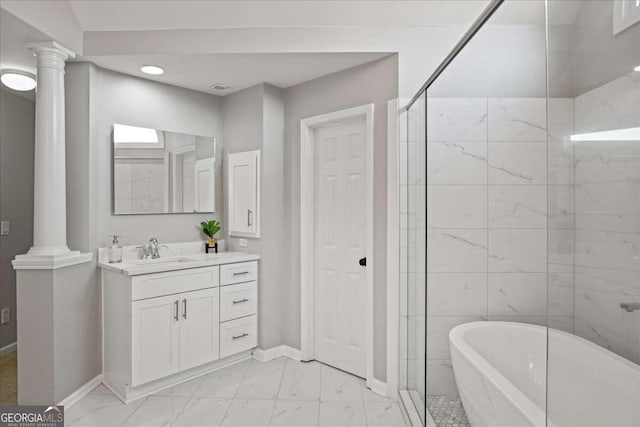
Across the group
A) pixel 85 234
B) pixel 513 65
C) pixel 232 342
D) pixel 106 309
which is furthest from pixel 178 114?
pixel 513 65

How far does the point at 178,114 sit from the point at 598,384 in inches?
134

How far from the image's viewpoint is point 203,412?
248cm

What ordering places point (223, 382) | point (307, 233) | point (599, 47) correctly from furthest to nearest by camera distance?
1. point (307, 233)
2. point (223, 382)
3. point (599, 47)

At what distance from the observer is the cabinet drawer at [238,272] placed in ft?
10.3

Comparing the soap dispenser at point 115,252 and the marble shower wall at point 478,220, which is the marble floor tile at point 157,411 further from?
the marble shower wall at point 478,220

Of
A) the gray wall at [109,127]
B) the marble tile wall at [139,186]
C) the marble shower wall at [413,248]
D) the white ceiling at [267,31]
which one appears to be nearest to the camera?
the marble shower wall at [413,248]

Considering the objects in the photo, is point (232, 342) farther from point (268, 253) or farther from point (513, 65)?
point (513, 65)

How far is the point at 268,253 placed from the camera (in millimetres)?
3357

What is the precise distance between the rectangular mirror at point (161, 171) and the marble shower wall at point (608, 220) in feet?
9.98

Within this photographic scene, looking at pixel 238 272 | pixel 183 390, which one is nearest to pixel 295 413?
pixel 183 390

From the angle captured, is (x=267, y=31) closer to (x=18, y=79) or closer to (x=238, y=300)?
(x=18, y=79)

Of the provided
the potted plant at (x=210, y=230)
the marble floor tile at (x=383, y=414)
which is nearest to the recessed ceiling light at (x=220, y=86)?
the potted plant at (x=210, y=230)

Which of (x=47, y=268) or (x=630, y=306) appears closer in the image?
(x=630, y=306)

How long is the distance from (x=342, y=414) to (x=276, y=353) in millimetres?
1048
